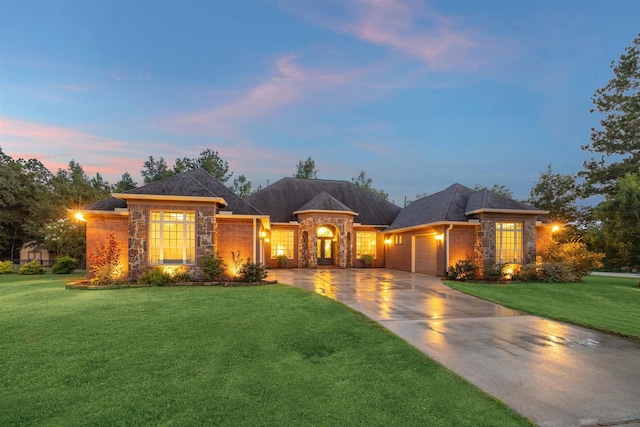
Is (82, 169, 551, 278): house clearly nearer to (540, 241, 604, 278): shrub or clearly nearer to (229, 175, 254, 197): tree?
(540, 241, 604, 278): shrub

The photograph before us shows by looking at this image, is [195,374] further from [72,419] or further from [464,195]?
[464,195]

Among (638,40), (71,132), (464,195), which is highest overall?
(638,40)

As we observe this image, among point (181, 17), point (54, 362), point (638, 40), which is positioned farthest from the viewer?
point (638, 40)

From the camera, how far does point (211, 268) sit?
12.1m

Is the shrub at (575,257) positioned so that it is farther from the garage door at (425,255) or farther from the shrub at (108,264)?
the shrub at (108,264)

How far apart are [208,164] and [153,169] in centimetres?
577

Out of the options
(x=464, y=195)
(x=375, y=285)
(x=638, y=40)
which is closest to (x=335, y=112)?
(x=464, y=195)

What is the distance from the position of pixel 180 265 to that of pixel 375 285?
25.8ft

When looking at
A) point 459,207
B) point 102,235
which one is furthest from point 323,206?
point 102,235

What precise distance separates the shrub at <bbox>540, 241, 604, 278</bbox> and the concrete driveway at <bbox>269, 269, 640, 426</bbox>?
9.15m

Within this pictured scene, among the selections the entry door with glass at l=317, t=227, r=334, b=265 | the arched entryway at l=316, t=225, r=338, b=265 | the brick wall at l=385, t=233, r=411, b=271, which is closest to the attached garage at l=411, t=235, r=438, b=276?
the brick wall at l=385, t=233, r=411, b=271

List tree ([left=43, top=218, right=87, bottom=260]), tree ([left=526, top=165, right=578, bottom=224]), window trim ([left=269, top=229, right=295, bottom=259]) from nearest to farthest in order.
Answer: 1. tree ([left=43, top=218, right=87, bottom=260])
2. window trim ([left=269, top=229, right=295, bottom=259])
3. tree ([left=526, top=165, right=578, bottom=224])

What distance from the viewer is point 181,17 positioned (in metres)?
15.0

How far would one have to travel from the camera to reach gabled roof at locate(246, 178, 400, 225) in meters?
21.5
